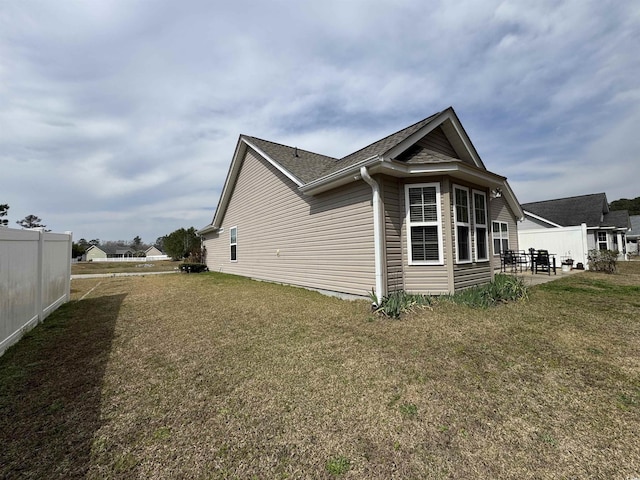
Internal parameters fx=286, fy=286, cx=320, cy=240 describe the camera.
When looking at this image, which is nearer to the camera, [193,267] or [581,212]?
[193,267]

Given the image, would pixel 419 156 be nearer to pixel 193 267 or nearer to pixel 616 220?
pixel 193 267

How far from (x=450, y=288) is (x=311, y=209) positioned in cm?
470

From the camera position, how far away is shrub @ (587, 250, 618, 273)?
13.7 metres

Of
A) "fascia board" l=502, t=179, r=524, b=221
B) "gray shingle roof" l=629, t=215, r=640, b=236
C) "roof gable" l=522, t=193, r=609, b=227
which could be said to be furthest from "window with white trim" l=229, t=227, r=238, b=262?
"gray shingle roof" l=629, t=215, r=640, b=236

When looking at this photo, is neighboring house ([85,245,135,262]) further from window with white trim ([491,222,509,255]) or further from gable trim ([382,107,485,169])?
gable trim ([382,107,485,169])

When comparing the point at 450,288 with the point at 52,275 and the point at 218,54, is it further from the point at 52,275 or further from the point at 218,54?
the point at 52,275

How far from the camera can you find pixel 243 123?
46.7ft

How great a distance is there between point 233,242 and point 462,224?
1203 centimetres

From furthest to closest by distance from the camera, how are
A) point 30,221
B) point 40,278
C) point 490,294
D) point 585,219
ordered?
point 30,221 < point 585,219 < point 490,294 < point 40,278

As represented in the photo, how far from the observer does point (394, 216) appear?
7125 millimetres

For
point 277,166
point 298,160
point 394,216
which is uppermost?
point 298,160

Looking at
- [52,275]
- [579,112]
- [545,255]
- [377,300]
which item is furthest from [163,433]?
[579,112]

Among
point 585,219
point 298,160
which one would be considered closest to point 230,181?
point 298,160

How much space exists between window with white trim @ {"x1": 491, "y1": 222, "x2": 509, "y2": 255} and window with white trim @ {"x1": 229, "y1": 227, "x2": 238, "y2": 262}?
13170 millimetres
